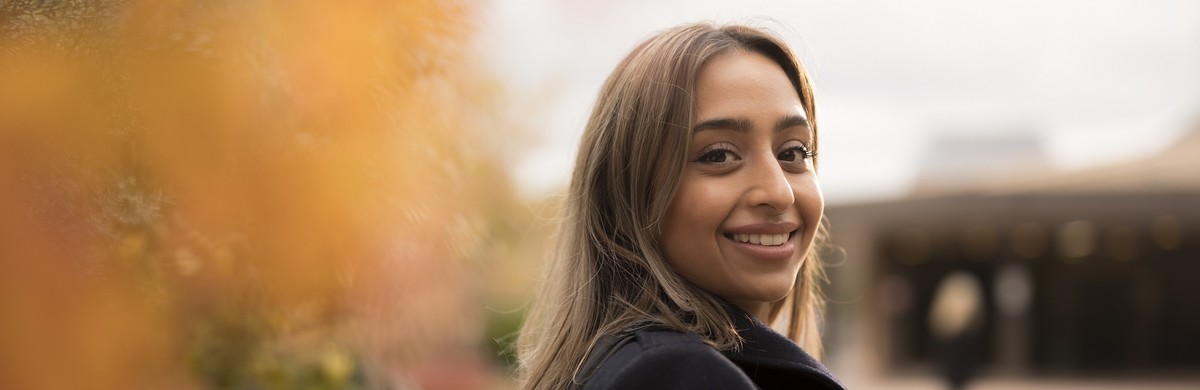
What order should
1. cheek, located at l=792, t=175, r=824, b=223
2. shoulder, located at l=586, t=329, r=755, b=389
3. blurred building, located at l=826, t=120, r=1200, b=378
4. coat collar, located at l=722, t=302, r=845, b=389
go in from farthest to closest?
blurred building, located at l=826, t=120, r=1200, b=378 → cheek, located at l=792, t=175, r=824, b=223 → coat collar, located at l=722, t=302, r=845, b=389 → shoulder, located at l=586, t=329, r=755, b=389

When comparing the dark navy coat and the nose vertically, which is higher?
the nose

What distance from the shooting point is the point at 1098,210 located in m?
19.2

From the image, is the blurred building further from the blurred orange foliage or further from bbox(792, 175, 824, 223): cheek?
bbox(792, 175, 824, 223): cheek

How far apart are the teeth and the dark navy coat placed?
0.12 meters

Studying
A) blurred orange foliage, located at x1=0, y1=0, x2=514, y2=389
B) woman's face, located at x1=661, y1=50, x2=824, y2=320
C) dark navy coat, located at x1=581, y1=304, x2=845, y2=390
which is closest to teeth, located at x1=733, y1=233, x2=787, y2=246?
woman's face, located at x1=661, y1=50, x2=824, y2=320

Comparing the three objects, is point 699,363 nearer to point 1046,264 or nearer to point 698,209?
point 698,209

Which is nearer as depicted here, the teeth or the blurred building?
the teeth

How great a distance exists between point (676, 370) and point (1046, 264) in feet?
70.4

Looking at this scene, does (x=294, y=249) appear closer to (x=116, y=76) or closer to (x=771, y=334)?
(x=116, y=76)

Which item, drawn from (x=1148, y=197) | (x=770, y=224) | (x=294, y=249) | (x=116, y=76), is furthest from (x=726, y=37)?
(x=1148, y=197)

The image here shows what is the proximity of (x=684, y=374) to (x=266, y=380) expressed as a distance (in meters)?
2.97

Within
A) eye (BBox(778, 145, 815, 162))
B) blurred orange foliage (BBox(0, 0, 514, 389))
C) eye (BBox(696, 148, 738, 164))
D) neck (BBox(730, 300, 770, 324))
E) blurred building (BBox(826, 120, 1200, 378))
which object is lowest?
neck (BBox(730, 300, 770, 324))

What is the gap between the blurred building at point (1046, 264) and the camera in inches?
754

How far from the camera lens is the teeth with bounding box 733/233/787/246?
200 centimetres
